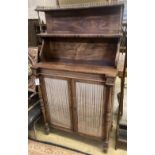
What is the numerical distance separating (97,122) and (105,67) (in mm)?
582

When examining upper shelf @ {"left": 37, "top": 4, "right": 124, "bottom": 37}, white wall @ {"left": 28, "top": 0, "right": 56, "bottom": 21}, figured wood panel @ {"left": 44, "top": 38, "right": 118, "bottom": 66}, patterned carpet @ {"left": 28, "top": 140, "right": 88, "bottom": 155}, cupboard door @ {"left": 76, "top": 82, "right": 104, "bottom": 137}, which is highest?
white wall @ {"left": 28, "top": 0, "right": 56, "bottom": 21}

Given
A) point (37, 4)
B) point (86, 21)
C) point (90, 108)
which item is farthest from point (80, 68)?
point (37, 4)

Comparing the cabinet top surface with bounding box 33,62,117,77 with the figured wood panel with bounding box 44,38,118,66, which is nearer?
the cabinet top surface with bounding box 33,62,117,77

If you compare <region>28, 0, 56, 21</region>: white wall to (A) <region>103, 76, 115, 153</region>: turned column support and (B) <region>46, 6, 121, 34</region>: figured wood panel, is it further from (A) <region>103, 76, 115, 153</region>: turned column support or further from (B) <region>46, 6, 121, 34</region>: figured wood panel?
(A) <region>103, 76, 115, 153</region>: turned column support

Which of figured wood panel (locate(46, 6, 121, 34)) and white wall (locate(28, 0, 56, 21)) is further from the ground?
white wall (locate(28, 0, 56, 21))

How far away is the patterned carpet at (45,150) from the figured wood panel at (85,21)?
4.33 feet

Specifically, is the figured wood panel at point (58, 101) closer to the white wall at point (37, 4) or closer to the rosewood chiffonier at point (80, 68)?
the rosewood chiffonier at point (80, 68)

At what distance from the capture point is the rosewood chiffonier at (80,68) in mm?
1662

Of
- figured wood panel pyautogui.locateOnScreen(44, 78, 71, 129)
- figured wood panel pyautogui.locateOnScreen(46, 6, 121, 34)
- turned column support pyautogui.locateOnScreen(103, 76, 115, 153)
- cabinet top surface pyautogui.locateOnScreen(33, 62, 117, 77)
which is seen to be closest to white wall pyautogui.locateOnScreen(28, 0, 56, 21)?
figured wood panel pyautogui.locateOnScreen(46, 6, 121, 34)

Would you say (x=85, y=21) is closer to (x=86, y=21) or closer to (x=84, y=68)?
(x=86, y=21)

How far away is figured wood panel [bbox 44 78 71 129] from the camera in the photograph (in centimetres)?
181

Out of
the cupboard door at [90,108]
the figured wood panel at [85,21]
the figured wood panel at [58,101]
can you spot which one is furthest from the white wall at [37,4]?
the cupboard door at [90,108]

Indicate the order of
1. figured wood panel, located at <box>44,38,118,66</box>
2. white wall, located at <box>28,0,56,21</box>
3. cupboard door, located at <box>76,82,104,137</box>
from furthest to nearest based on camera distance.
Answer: white wall, located at <box>28,0,56,21</box> < figured wood panel, located at <box>44,38,118,66</box> < cupboard door, located at <box>76,82,104,137</box>
